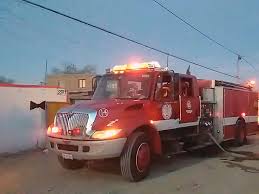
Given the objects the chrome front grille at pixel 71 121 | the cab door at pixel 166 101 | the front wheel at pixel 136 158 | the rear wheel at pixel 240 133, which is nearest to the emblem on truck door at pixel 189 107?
the cab door at pixel 166 101

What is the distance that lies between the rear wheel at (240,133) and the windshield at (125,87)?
6878 mm

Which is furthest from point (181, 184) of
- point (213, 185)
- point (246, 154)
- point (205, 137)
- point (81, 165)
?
point (246, 154)

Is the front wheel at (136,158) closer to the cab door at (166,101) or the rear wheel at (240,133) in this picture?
the cab door at (166,101)

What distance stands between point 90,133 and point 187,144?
4683 mm

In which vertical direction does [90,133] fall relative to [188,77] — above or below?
below

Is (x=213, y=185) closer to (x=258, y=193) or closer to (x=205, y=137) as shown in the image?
(x=258, y=193)

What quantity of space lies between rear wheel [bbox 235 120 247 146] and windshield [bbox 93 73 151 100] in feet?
22.6

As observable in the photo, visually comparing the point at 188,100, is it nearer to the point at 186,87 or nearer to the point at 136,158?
the point at 186,87

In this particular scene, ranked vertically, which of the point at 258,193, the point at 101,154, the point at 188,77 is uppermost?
the point at 188,77

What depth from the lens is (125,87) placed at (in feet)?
33.7

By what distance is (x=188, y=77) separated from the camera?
38.4 ft

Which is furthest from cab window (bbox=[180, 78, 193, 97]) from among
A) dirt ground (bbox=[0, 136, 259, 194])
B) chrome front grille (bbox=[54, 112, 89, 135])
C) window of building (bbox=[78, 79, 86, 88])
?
window of building (bbox=[78, 79, 86, 88])

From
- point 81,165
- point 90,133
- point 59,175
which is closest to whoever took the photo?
point 90,133

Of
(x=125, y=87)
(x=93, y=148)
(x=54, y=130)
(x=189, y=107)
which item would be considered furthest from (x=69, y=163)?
(x=189, y=107)
